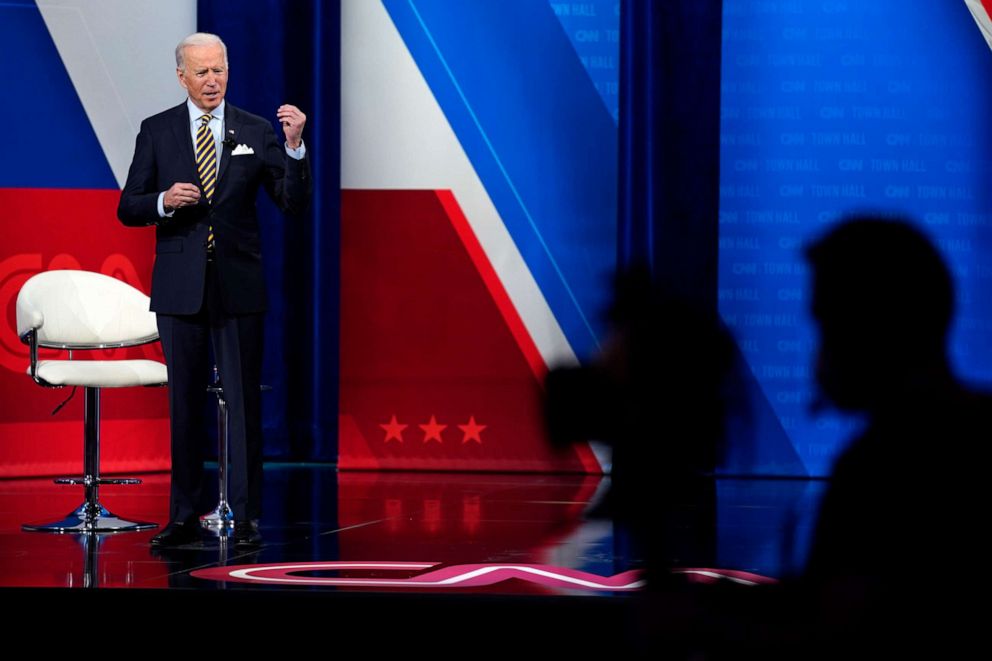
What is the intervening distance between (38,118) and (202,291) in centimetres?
261

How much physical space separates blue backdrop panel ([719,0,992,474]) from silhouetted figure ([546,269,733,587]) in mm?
5417

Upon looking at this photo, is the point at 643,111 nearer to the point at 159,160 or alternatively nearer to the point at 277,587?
the point at 159,160

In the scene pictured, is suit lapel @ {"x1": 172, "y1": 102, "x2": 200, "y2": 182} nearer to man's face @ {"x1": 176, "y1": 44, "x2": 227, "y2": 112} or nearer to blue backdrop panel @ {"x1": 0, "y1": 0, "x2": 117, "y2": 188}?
man's face @ {"x1": 176, "y1": 44, "x2": 227, "y2": 112}

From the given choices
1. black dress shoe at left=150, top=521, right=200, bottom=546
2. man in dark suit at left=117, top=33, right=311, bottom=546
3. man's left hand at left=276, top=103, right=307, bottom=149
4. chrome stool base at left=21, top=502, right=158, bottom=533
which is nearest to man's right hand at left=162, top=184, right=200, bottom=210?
man in dark suit at left=117, top=33, right=311, bottom=546

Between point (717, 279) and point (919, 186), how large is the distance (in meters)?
1.04

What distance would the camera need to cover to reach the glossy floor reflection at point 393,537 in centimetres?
341

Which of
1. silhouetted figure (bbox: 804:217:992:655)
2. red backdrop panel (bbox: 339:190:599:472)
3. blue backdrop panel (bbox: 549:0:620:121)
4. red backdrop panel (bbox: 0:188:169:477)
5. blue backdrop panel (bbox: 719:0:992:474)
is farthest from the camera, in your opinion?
red backdrop panel (bbox: 339:190:599:472)

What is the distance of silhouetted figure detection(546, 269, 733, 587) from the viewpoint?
3.33 ft

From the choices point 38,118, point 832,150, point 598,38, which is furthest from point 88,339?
point 832,150

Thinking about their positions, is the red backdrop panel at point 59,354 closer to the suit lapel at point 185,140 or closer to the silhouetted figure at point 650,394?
the suit lapel at point 185,140

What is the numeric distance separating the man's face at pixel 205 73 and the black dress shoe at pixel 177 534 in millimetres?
1237

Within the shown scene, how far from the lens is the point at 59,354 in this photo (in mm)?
6133

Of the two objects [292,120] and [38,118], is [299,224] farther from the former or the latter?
Result: [292,120]

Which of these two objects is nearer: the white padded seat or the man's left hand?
the man's left hand
